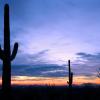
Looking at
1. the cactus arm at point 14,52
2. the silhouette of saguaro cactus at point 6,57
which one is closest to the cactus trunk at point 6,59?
the silhouette of saguaro cactus at point 6,57

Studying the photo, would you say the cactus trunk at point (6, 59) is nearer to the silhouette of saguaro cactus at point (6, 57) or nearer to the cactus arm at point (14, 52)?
the silhouette of saguaro cactus at point (6, 57)

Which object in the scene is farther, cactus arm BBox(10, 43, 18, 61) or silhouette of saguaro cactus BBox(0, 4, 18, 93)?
cactus arm BBox(10, 43, 18, 61)

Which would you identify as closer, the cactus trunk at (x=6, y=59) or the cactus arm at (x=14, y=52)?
the cactus trunk at (x=6, y=59)

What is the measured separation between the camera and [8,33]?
18.1 meters

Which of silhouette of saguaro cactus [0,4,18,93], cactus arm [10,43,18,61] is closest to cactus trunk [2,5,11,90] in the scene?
silhouette of saguaro cactus [0,4,18,93]

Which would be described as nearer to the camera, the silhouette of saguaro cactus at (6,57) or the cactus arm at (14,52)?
the silhouette of saguaro cactus at (6,57)

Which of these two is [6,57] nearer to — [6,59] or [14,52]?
[6,59]

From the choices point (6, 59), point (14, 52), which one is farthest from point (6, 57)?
point (14, 52)

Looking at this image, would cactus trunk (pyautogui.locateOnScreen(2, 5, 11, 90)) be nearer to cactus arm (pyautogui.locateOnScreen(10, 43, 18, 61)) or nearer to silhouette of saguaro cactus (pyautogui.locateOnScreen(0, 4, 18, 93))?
silhouette of saguaro cactus (pyautogui.locateOnScreen(0, 4, 18, 93))

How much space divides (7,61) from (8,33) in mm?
1442

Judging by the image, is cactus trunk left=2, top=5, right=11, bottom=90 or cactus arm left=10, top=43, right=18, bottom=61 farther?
cactus arm left=10, top=43, right=18, bottom=61

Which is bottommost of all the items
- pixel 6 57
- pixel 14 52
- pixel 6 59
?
pixel 6 59
